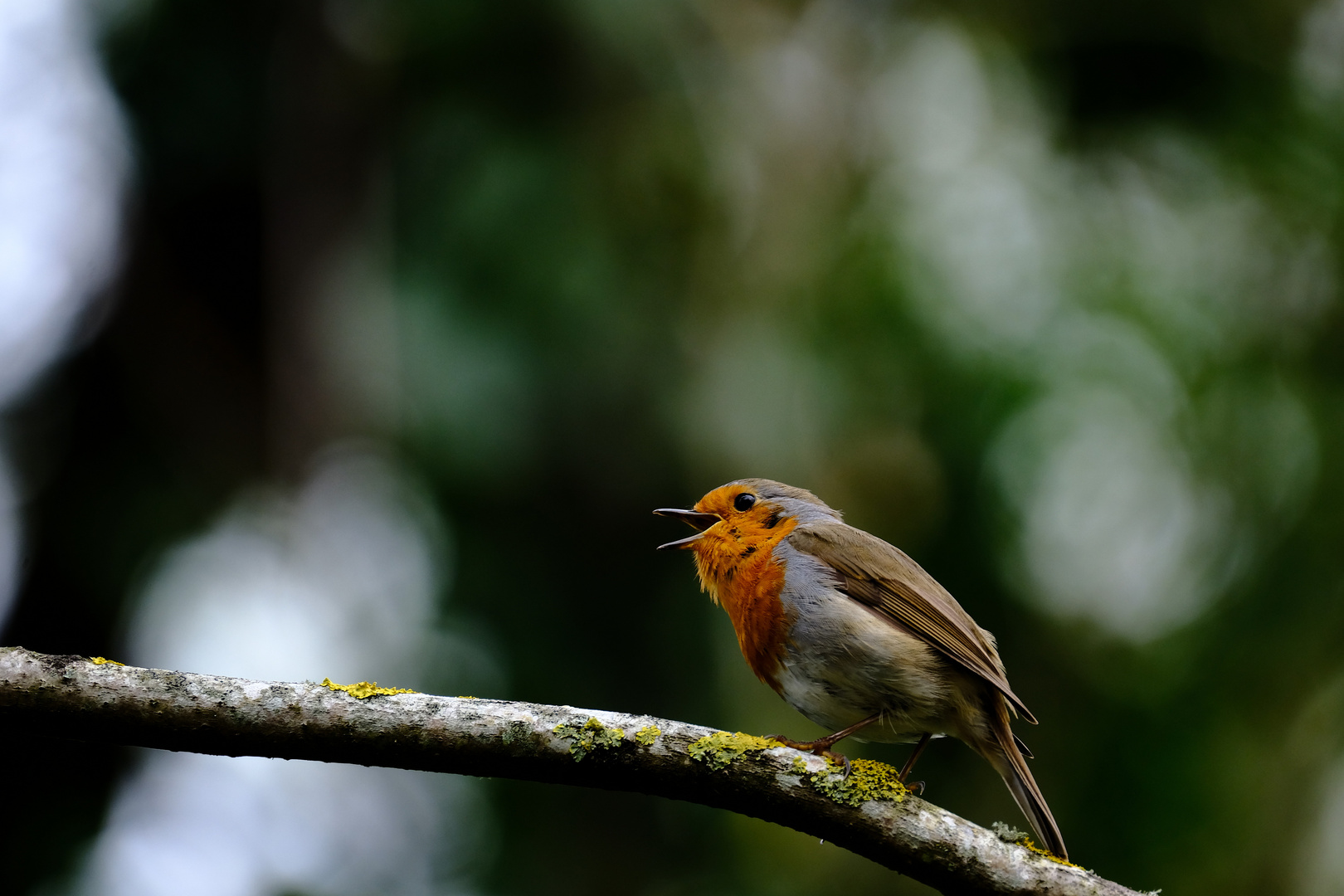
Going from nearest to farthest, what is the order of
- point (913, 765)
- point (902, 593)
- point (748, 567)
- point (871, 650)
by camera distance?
point (913, 765)
point (871, 650)
point (902, 593)
point (748, 567)

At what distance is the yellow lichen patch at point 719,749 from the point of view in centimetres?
229

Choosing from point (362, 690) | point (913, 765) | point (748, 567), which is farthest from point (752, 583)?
point (362, 690)

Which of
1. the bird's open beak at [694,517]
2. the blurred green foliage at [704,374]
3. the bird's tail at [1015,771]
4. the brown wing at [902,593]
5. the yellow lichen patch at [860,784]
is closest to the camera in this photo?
the yellow lichen patch at [860,784]

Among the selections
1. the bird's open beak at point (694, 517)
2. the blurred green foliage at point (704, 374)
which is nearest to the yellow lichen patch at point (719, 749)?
the bird's open beak at point (694, 517)

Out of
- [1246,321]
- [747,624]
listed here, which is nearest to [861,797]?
[747,624]

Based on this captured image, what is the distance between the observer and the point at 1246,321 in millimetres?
6703

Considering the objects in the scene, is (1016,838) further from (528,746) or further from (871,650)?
(528,746)

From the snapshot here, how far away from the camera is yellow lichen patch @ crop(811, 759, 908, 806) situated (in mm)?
2352

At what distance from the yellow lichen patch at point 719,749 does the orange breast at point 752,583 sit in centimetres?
81

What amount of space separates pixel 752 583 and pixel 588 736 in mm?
1130

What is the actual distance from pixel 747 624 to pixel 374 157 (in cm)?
448

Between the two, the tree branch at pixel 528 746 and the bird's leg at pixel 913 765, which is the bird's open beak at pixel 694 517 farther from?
the tree branch at pixel 528 746

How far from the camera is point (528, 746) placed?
90.0 inches

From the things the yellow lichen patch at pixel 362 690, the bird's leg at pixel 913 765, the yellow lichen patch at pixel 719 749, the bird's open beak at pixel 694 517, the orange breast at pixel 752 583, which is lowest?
the bird's leg at pixel 913 765
